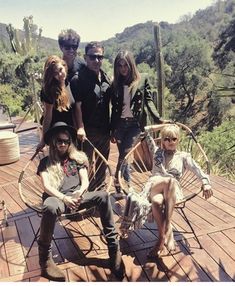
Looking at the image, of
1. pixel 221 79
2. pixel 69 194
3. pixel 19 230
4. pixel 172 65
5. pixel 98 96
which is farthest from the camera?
pixel 172 65

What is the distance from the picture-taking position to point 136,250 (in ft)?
7.57

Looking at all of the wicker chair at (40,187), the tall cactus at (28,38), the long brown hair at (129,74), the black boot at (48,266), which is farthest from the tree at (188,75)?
the black boot at (48,266)

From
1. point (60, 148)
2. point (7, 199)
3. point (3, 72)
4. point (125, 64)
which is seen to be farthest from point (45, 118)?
point (3, 72)

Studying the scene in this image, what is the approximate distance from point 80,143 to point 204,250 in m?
1.15

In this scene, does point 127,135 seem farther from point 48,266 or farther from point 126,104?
point 48,266

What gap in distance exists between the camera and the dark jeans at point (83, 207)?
77.4 inches

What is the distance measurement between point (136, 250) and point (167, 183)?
532 millimetres

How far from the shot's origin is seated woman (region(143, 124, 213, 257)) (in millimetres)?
2137

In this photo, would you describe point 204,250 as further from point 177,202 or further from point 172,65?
point 172,65

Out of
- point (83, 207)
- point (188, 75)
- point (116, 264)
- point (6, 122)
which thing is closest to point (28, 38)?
point (6, 122)

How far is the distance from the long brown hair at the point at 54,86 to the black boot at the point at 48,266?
897 millimetres

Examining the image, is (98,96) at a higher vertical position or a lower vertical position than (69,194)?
higher

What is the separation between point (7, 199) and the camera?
3.26 m

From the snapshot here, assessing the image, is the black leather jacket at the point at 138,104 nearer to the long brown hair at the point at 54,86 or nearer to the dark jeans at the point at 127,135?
the dark jeans at the point at 127,135
